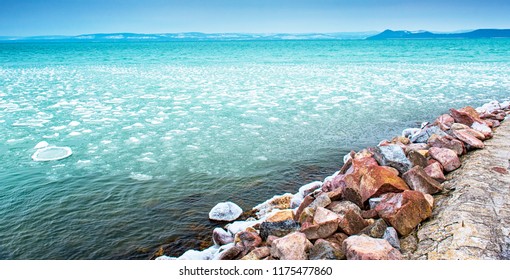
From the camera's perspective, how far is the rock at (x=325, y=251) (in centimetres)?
286

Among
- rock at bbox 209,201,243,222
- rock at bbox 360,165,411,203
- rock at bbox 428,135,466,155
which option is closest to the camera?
rock at bbox 360,165,411,203

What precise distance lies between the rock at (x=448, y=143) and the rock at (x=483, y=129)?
2.35ft

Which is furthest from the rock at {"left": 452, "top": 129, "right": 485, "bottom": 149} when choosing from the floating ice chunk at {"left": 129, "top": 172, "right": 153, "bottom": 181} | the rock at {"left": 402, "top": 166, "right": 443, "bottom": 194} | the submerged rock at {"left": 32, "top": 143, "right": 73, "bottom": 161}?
the submerged rock at {"left": 32, "top": 143, "right": 73, "bottom": 161}

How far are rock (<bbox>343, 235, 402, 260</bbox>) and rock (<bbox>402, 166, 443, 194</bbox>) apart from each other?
1114 mm

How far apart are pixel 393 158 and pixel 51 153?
5.53 m

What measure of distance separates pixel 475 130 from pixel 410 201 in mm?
2883

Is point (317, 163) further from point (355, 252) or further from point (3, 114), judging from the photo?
point (3, 114)

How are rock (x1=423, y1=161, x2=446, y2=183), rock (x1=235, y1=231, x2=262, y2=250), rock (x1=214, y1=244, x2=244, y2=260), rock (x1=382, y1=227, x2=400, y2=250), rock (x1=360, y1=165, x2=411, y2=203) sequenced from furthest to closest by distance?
rock (x1=423, y1=161, x2=446, y2=183) < rock (x1=360, y1=165, x2=411, y2=203) < rock (x1=235, y1=231, x2=262, y2=250) < rock (x1=214, y1=244, x2=244, y2=260) < rock (x1=382, y1=227, x2=400, y2=250)

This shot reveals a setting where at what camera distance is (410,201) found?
3.17 m

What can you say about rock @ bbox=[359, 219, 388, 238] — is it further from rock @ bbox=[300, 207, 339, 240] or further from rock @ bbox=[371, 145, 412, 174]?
rock @ bbox=[371, 145, 412, 174]

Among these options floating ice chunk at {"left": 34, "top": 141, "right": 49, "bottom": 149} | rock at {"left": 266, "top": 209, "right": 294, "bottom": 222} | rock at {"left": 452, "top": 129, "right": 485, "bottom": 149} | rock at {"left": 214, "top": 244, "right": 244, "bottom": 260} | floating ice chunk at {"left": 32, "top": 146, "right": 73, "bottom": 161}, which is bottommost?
floating ice chunk at {"left": 32, "top": 146, "right": 73, "bottom": 161}

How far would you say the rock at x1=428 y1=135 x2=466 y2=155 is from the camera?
4691 mm

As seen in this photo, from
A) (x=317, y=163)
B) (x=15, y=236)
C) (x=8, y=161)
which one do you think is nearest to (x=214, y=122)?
(x=317, y=163)

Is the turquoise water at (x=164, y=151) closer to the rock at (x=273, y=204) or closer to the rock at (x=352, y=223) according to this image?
the rock at (x=273, y=204)
